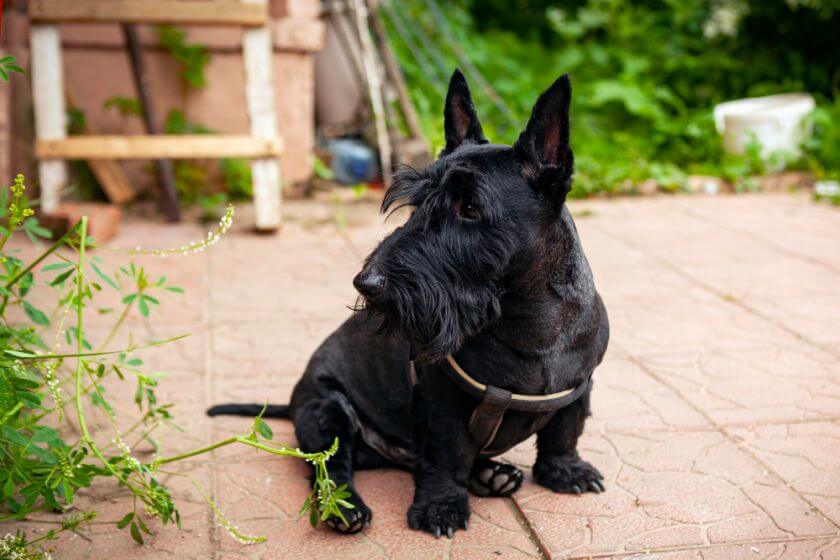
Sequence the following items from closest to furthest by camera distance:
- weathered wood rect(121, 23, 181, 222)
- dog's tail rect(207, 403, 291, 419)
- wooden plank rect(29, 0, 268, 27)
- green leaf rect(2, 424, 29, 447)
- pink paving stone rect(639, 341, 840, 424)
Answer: green leaf rect(2, 424, 29, 447) < dog's tail rect(207, 403, 291, 419) < pink paving stone rect(639, 341, 840, 424) < wooden plank rect(29, 0, 268, 27) < weathered wood rect(121, 23, 181, 222)

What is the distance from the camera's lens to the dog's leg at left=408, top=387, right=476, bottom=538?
2799 mm

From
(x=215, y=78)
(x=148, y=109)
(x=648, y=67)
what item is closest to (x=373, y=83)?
(x=215, y=78)

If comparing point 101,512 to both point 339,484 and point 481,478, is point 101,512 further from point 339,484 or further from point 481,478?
point 481,478

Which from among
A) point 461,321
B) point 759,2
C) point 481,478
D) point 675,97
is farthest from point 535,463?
point 759,2

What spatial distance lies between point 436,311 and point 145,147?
3.84 meters

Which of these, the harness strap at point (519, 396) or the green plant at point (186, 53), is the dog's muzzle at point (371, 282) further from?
the green plant at point (186, 53)

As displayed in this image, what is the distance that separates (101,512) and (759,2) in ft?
27.4

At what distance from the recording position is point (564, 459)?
3082 mm

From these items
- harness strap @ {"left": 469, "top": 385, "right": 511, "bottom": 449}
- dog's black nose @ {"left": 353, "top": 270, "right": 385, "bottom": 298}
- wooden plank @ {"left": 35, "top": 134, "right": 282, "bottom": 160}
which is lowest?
harness strap @ {"left": 469, "top": 385, "right": 511, "bottom": 449}

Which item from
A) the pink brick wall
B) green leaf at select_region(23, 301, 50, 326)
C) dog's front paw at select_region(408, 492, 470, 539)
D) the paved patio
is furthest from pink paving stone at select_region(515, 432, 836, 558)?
the pink brick wall

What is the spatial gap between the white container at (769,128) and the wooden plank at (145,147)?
412 cm

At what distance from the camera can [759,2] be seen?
9.15 metres

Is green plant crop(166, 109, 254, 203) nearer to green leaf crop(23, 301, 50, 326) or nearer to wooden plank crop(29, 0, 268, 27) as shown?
wooden plank crop(29, 0, 268, 27)

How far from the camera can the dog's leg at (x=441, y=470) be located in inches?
110
